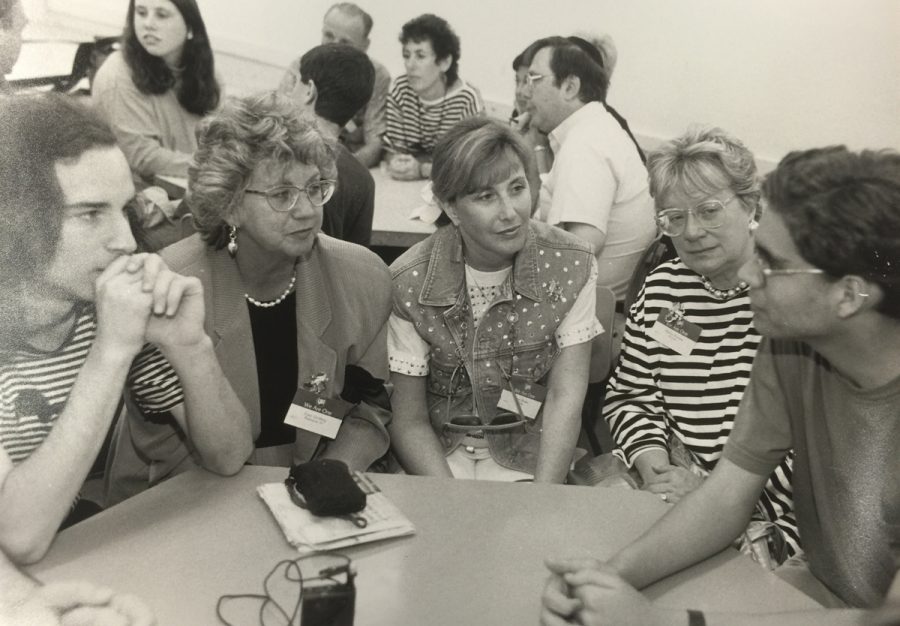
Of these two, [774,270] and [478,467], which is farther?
[478,467]

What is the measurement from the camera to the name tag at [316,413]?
192 cm

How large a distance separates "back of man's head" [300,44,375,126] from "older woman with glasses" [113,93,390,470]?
3.22 feet

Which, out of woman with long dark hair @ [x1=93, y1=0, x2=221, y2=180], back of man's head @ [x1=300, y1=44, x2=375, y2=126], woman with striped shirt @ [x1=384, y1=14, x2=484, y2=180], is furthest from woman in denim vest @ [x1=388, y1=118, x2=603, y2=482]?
woman with striped shirt @ [x1=384, y1=14, x2=484, y2=180]

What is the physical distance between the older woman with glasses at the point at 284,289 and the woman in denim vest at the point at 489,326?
0.33 ft

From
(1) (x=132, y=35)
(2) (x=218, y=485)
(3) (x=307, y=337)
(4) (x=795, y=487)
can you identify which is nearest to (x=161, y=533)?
(2) (x=218, y=485)

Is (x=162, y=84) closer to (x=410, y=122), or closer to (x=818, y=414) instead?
(x=410, y=122)

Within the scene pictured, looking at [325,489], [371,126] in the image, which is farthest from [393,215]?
[325,489]

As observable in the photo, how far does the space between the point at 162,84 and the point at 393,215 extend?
1130mm

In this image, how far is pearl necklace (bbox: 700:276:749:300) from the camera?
6.84 ft

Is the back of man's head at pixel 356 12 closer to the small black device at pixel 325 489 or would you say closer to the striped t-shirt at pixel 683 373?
the striped t-shirt at pixel 683 373

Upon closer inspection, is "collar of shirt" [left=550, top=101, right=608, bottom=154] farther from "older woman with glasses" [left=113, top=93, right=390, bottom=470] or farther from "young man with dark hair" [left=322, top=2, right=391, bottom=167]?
"older woman with glasses" [left=113, top=93, right=390, bottom=470]

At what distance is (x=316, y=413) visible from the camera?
193cm

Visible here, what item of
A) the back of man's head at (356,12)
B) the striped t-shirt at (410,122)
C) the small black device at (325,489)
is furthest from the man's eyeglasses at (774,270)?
the striped t-shirt at (410,122)

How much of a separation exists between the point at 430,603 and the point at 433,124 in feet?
12.9
